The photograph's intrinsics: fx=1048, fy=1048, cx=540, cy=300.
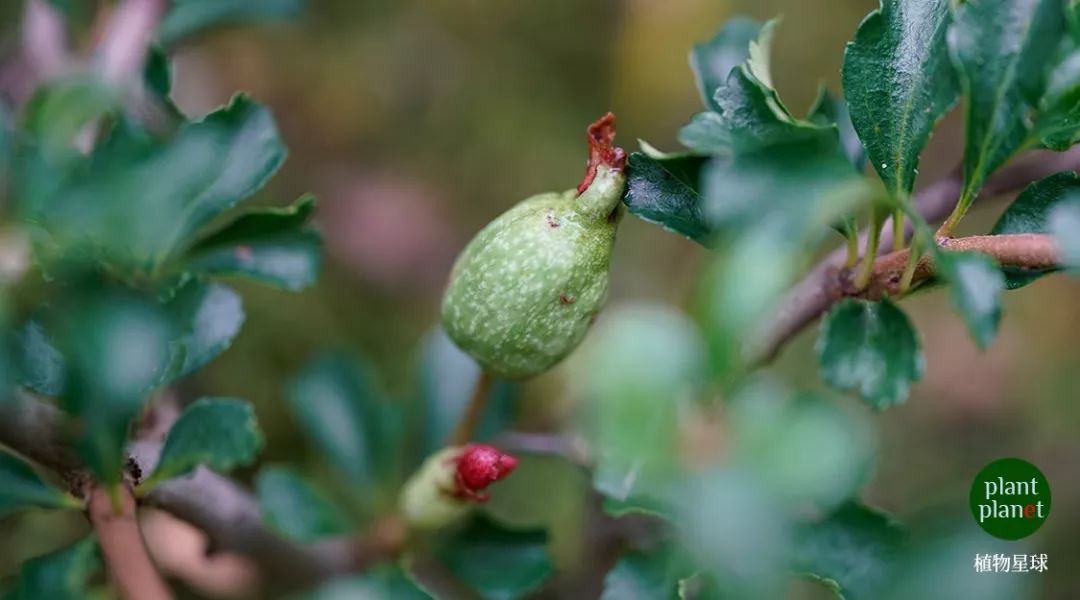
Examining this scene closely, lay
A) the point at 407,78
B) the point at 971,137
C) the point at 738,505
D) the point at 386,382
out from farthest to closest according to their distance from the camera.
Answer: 1. the point at 407,78
2. the point at 386,382
3. the point at 971,137
4. the point at 738,505

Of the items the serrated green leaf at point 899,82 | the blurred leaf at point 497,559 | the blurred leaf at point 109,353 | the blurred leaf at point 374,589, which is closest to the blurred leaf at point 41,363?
the blurred leaf at point 109,353

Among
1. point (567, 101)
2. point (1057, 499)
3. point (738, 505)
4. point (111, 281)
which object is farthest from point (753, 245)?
point (567, 101)

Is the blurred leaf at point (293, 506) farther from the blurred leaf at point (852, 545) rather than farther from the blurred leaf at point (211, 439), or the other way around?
the blurred leaf at point (852, 545)

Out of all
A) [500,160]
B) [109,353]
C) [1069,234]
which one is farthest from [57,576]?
[500,160]

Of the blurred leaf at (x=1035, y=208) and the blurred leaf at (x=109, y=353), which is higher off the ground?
the blurred leaf at (x=1035, y=208)

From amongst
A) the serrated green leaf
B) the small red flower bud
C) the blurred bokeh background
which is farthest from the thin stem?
the blurred bokeh background

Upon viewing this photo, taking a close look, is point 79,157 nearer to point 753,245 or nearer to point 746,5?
point 753,245

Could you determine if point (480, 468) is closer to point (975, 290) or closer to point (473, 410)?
point (473, 410)
